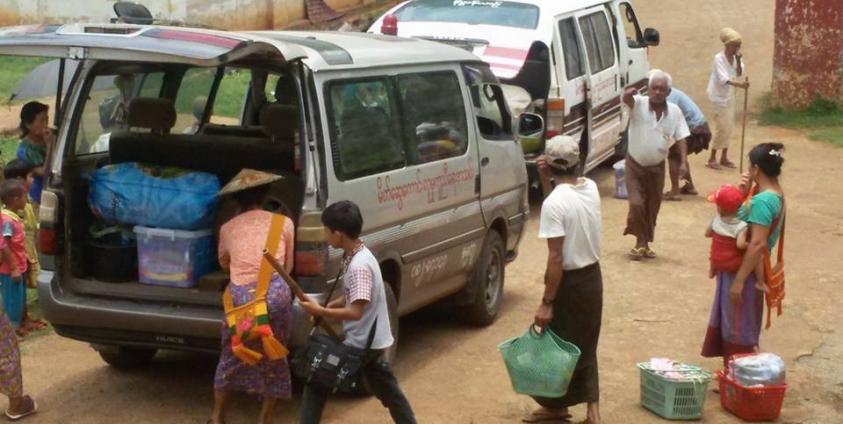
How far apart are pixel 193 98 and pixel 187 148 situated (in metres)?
1.23

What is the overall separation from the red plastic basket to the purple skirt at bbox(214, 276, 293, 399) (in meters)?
2.45

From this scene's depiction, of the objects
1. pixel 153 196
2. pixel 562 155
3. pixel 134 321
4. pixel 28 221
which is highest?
pixel 562 155

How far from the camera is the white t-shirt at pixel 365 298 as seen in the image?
5.82 metres

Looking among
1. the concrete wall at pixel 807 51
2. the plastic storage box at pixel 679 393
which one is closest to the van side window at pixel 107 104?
the plastic storage box at pixel 679 393

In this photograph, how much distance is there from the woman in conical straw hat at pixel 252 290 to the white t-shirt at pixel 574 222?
1.27m

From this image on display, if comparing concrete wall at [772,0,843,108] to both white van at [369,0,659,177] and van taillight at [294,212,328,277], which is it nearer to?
white van at [369,0,659,177]

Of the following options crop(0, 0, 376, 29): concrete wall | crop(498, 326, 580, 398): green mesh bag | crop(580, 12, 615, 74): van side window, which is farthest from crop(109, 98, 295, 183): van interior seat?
crop(0, 0, 376, 29): concrete wall

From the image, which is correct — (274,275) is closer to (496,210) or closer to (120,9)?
(496,210)

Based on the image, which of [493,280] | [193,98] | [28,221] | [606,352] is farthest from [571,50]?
[28,221]

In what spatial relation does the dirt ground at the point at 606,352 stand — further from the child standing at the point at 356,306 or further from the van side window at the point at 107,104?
the van side window at the point at 107,104

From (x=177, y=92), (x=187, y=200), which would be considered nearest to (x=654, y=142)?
(x=177, y=92)

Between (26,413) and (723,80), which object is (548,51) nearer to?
(723,80)

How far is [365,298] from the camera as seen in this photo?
5.80 m

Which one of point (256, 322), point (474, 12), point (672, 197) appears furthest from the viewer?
point (672, 197)
